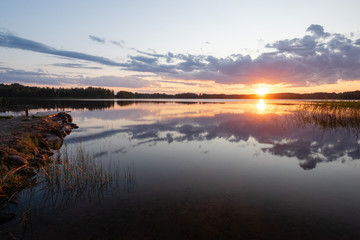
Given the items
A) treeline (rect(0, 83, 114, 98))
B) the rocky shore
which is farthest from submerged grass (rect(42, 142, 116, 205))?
treeline (rect(0, 83, 114, 98))

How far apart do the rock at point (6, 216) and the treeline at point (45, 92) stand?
19831 cm

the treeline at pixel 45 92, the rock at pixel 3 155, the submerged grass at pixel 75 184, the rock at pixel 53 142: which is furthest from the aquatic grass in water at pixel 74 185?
the treeline at pixel 45 92

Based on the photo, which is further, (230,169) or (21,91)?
(21,91)

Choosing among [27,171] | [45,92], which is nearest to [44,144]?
[27,171]

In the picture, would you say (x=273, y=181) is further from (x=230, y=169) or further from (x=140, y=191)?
(x=140, y=191)

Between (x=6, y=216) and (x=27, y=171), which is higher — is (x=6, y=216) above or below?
below

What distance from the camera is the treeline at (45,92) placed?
15650 centimetres

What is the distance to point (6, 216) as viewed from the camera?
6117 mm

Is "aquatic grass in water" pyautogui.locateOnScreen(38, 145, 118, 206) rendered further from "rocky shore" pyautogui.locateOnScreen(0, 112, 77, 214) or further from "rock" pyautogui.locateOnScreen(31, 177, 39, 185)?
"rocky shore" pyautogui.locateOnScreen(0, 112, 77, 214)

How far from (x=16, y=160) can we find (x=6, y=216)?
5372 mm

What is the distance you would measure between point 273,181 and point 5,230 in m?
10.4

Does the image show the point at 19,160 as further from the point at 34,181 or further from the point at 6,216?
the point at 6,216

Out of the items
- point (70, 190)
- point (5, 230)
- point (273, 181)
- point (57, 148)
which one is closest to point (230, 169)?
point (273, 181)

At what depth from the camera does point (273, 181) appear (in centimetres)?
925
